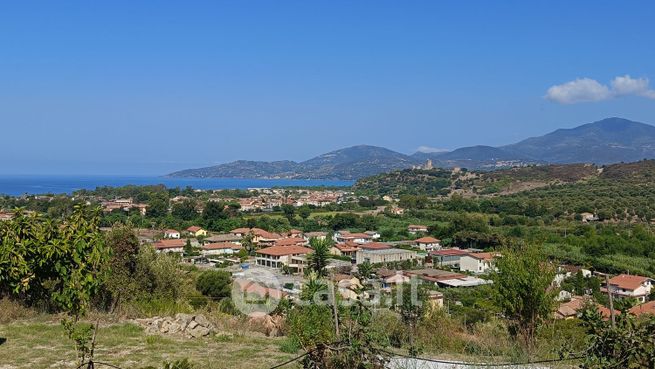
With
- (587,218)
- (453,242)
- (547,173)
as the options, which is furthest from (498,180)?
(453,242)

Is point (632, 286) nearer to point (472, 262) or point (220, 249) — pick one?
point (472, 262)

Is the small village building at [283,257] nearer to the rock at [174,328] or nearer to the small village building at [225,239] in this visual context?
the small village building at [225,239]

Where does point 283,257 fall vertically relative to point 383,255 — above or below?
above

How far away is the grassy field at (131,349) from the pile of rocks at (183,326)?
0.65 feet

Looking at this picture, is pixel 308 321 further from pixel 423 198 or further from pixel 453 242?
pixel 423 198

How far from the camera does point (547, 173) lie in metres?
102

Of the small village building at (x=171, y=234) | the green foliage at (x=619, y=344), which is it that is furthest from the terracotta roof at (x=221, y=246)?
the green foliage at (x=619, y=344)

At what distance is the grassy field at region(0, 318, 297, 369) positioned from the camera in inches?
237

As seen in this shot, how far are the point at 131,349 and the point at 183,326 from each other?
43.1 inches

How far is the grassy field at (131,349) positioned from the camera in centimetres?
601

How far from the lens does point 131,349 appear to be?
260 inches

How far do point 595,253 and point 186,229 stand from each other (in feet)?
134

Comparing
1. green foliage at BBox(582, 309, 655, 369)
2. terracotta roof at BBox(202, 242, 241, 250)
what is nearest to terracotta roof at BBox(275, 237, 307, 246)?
terracotta roof at BBox(202, 242, 241, 250)

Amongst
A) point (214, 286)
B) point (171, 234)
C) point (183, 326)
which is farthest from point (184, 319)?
point (171, 234)
